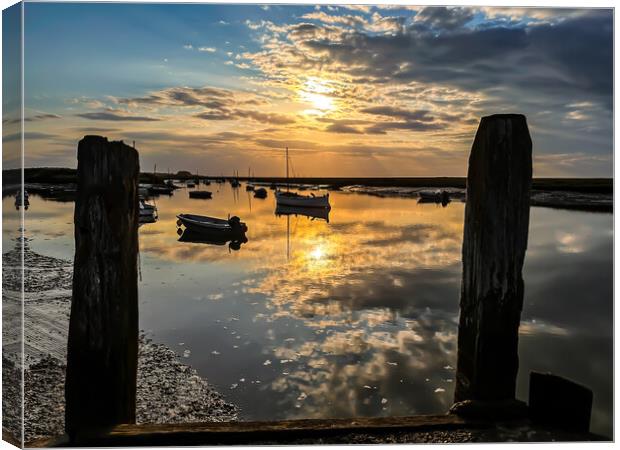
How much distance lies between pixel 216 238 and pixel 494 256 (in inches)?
757

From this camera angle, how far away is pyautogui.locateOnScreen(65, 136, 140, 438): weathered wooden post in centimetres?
348

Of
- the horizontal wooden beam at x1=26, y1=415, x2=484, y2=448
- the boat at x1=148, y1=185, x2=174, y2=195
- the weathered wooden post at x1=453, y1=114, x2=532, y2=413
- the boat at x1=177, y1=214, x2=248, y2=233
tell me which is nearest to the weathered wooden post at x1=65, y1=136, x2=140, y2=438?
the horizontal wooden beam at x1=26, y1=415, x2=484, y2=448

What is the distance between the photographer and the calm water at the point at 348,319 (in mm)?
6473

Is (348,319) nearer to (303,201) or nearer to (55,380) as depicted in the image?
(55,380)

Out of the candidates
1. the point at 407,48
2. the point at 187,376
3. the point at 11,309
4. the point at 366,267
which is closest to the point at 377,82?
the point at 407,48

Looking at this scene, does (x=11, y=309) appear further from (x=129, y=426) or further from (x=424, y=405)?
(x=424, y=405)

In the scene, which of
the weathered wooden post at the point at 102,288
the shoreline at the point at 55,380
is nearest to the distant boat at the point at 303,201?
the shoreline at the point at 55,380

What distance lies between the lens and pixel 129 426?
3674 mm

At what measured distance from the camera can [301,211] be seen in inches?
1534

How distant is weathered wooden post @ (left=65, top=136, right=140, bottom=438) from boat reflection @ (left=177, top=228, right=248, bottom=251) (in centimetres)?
1705

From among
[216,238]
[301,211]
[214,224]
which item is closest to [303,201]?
[301,211]

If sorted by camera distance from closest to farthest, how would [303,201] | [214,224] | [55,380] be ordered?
1. [55,380]
2. [214,224]
3. [303,201]

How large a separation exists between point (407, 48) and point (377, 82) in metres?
1.12

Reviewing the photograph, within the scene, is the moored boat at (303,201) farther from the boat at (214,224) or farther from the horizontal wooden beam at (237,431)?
the horizontal wooden beam at (237,431)
